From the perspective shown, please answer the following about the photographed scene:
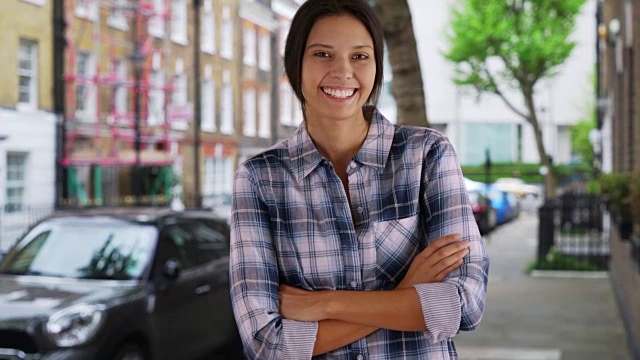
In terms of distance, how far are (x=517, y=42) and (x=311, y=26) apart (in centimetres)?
2015

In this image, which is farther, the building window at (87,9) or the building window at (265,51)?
the building window at (265,51)

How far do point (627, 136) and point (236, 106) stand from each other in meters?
5.87

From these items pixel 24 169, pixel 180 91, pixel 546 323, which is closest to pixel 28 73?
pixel 24 169

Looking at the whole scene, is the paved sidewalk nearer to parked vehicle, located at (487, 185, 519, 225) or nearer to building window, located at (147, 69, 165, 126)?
building window, located at (147, 69, 165, 126)

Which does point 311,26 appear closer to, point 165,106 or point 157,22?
point 157,22

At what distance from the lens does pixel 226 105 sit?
8.40m

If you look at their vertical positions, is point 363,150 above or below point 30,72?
below

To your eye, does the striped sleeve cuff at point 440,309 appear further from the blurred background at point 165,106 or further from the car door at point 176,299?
the car door at point 176,299

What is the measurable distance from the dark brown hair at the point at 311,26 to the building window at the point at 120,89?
5.85 metres

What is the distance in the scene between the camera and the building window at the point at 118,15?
25.5 feet

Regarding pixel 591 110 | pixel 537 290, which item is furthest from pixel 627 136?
pixel 591 110

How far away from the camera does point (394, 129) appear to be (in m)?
2.01

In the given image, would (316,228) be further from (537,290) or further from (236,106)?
(537,290)

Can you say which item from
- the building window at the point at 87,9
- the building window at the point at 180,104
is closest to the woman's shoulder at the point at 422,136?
the building window at the point at 87,9
